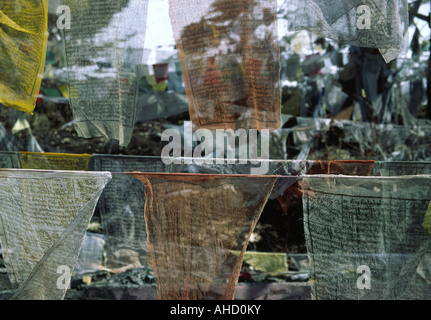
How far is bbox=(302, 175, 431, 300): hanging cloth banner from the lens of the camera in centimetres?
167

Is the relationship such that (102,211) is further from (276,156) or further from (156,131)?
(156,131)

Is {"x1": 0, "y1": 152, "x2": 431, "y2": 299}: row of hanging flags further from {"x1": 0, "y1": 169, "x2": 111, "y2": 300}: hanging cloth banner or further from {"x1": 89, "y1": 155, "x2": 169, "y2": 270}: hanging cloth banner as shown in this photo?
{"x1": 89, "y1": 155, "x2": 169, "y2": 270}: hanging cloth banner

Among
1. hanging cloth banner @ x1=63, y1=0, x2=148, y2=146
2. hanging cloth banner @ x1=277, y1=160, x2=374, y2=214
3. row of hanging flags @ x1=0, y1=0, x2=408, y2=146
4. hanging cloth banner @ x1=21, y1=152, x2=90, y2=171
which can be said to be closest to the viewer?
row of hanging flags @ x1=0, y1=0, x2=408, y2=146

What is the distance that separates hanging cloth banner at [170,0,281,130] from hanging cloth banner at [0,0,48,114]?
0.82 metres

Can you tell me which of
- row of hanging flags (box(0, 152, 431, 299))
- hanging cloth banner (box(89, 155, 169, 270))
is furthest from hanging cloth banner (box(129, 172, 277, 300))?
hanging cloth banner (box(89, 155, 169, 270))

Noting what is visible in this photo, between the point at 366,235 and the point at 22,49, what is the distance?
2.20 m

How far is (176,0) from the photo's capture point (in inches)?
74.7

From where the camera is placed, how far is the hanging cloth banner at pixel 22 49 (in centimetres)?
205

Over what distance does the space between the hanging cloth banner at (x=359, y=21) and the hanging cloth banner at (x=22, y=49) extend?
1.47 meters

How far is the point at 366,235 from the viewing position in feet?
5.63

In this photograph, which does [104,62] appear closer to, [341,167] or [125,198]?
[125,198]

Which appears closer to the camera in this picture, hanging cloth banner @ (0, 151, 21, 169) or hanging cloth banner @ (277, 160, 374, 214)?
hanging cloth banner @ (277, 160, 374, 214)

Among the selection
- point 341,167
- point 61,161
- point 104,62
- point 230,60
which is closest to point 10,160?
point 61,161

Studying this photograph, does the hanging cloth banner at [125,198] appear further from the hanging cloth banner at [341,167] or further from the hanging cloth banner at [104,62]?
the hanging cloth banner at [341,167]
